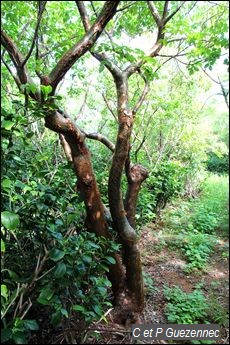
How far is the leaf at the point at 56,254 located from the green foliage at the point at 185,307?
1871mm

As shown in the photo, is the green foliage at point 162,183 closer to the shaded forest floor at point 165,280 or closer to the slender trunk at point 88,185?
the shaded forest floor at point 165,280

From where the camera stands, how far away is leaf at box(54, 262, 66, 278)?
70.8 inches

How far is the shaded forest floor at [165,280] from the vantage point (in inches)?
111

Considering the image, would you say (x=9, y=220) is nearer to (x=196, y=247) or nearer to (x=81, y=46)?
(x=81, y=46)

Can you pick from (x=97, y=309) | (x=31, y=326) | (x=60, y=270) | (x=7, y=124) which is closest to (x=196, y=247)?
(x=97, y=309)

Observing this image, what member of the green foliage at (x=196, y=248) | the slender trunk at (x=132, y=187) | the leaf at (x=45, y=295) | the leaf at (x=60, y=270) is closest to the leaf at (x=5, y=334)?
the leaf at (x=45, y=295)

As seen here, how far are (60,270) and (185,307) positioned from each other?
205 centimetres

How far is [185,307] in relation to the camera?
11.0 ft

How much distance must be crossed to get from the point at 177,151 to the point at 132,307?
20.4 ft

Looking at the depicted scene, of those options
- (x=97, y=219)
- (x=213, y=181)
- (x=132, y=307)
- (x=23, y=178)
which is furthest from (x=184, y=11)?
(x=213, y=181)

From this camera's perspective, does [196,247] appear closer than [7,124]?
No

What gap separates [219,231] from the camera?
5.97 metres

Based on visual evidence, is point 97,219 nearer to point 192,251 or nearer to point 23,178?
point 23,178

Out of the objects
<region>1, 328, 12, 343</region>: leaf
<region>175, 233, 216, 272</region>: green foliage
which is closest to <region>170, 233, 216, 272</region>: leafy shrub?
<region>175, 233, 216, 272</region>: green foliage
